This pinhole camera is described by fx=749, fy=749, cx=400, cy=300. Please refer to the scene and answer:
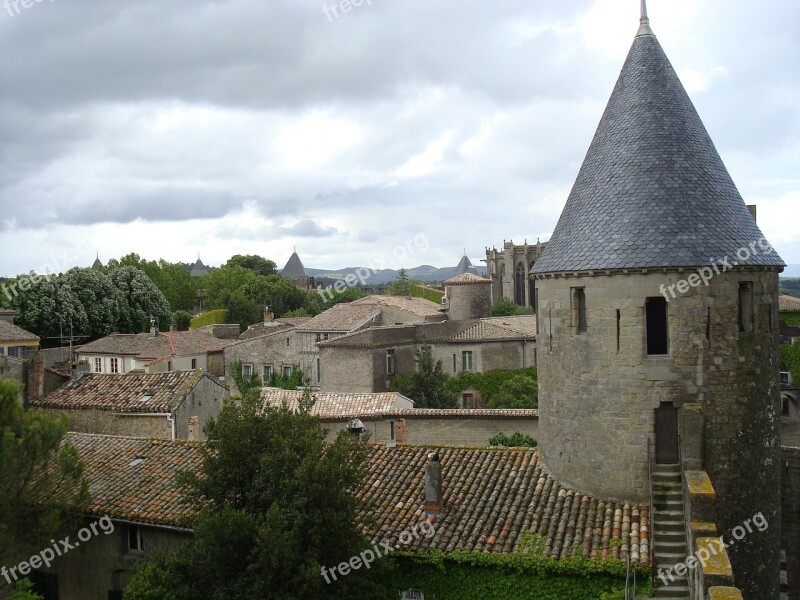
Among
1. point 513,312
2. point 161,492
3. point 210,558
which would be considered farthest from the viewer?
point 513,312

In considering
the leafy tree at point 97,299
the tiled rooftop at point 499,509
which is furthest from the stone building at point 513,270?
the tiled rooftop at point 499,509

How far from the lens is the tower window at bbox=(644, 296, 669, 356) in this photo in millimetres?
16656

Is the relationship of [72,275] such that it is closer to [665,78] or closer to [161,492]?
[161,492]

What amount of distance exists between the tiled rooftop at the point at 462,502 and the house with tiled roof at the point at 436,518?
1.0 inches

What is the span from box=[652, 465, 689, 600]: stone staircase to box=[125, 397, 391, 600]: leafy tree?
5495mm

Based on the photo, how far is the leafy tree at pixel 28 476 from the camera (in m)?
15.2

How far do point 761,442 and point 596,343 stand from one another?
4478 millimetres

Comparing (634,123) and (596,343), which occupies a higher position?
(634,123)

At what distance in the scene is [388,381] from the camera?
47719mm

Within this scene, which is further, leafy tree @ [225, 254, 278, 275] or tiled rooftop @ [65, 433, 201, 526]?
leafy tree @ [225, 254, 278, 275]

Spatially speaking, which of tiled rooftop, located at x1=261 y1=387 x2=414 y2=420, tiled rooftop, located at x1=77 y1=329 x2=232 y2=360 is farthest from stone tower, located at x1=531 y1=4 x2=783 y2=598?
tiled rooftop, located at x1=77 y1=329 x2=232 y2=360

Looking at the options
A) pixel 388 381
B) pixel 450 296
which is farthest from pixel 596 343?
pixel 450 296

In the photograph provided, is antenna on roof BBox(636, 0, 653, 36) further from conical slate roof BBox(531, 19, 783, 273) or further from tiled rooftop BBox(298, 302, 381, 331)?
tiled rooftop BBox(298, 302, 381, 331)

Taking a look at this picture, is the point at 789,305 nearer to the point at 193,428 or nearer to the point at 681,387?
the point at 681,387
